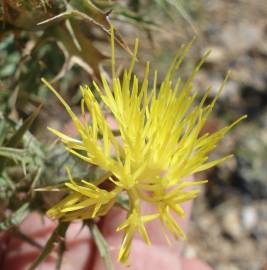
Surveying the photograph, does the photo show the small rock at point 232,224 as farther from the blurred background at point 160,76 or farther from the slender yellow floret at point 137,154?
the slender yellow floret at point 137,154

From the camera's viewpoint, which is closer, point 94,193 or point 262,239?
point 94,193

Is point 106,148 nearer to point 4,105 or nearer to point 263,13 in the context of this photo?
point 4,105


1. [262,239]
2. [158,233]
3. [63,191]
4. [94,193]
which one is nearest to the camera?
[94,193]

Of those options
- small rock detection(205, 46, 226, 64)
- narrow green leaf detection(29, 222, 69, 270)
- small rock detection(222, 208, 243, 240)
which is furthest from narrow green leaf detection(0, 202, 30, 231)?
small rock detection(205, 46, 226, 64)

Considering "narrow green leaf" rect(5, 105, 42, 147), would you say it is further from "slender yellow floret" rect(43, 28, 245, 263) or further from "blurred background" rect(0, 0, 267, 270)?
"slender yellow floret" rect(43, 28, 245, 263)

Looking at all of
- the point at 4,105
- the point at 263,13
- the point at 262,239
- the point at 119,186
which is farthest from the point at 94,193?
the point at 263,13

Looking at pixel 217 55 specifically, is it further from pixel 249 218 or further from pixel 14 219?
pixel 14 219

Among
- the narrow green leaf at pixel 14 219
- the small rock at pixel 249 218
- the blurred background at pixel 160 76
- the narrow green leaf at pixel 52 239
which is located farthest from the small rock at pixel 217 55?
the narrow green leaf at pixel 52 239

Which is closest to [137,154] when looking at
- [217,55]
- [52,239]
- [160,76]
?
[52,239]
